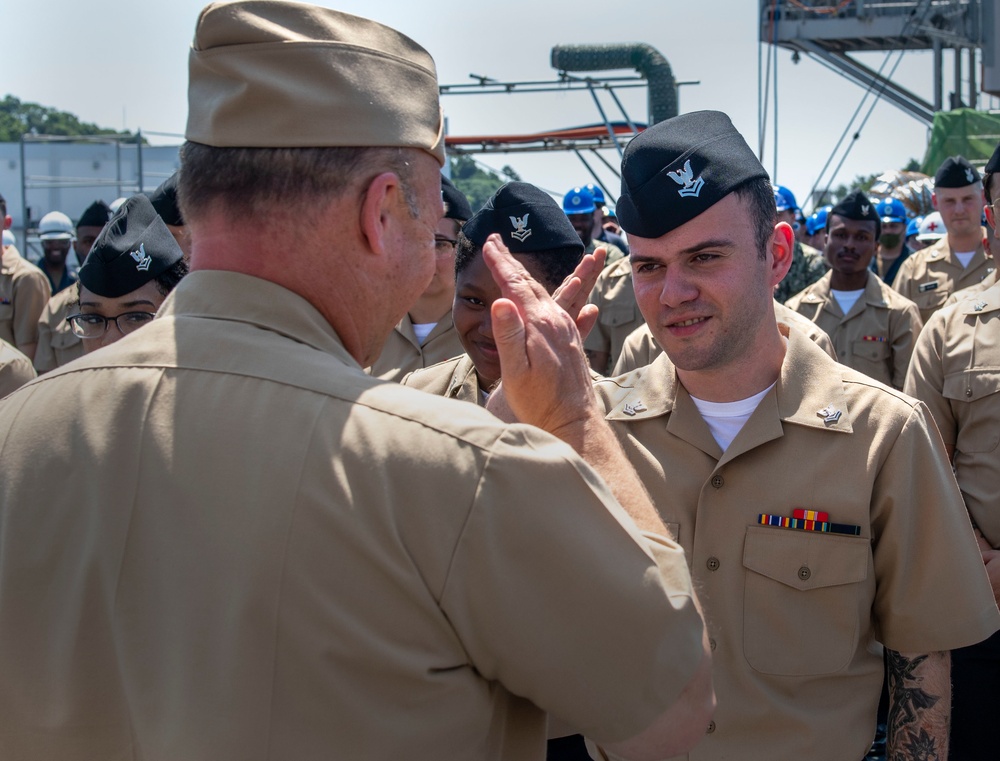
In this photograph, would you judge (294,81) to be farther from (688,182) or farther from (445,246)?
(445,246)

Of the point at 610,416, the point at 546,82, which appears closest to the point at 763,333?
the point at 610,416

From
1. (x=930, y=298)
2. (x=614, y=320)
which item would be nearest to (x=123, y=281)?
(x=614, y=320)

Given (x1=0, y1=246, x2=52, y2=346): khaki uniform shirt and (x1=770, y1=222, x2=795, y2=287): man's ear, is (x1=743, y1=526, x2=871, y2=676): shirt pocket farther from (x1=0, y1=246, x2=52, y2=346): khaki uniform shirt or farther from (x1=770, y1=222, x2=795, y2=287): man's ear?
(x1=0, y1=246, x2=52, y2=346): khaki uniform shirt

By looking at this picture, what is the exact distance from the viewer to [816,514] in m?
2.53

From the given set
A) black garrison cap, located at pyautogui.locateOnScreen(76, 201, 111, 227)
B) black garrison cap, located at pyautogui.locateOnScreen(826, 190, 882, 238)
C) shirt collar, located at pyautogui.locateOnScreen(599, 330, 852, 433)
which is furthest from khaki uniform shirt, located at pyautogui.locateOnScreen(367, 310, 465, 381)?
black garrison cap, located at pyautogui.locateOnScreen(76, 201, 111, 227)

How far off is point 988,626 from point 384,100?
1910 mm

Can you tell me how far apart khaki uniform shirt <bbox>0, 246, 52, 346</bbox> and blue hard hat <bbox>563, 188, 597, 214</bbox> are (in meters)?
4.76

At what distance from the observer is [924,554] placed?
248 cm

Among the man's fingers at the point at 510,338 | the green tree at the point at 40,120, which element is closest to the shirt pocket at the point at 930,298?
the man's fingers at the point at 510,338

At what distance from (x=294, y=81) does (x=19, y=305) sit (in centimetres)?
822

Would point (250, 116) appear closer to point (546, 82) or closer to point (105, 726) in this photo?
point (105, 726)

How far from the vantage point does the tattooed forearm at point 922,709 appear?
2525 mm

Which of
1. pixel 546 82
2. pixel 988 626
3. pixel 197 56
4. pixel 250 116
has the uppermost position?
pixel 546 82

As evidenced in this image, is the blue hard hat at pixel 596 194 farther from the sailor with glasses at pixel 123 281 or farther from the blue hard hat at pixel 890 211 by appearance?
the sailor with glasses at pixel 123 281
